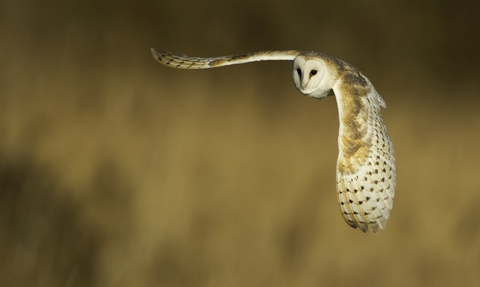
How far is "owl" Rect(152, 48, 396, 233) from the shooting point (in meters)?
2.96

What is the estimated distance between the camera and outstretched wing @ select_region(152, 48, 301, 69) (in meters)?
3.02

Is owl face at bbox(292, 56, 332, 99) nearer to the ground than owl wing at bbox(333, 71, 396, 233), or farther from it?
farther from it

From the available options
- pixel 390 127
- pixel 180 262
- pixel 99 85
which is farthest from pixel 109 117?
pixel 390 127

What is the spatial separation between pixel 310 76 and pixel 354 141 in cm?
24

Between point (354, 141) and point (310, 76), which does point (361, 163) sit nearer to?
point (354, 141)

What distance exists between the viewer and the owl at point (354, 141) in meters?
2.96

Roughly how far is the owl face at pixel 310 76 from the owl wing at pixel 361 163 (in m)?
0.06

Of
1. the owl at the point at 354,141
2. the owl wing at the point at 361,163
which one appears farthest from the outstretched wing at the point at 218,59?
the owl wing at the point at 361,163

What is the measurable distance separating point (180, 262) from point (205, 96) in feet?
2.29

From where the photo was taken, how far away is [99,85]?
4156 millimetres

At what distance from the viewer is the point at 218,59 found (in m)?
3.12

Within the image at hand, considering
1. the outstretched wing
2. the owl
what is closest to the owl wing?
the owl

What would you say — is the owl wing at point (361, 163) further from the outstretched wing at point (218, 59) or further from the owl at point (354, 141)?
the outstretched wing at point (218, 59)

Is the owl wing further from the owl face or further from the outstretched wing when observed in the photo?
the outstretched wing
